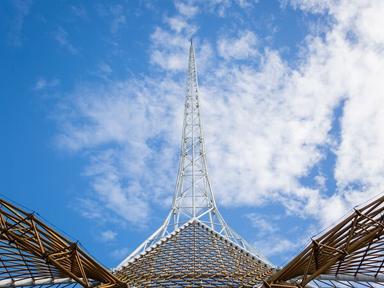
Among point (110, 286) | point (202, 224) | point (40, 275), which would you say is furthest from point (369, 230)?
point (202, 224)

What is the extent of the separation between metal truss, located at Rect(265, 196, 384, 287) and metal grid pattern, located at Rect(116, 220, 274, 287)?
6318 mm

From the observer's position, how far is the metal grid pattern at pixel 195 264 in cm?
3381

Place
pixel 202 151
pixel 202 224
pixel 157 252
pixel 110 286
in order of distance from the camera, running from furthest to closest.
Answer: pixel 202 151
pixel 202 224
pixel 157 252
pixel 110 286

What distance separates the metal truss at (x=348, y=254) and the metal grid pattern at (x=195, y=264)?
20.7 ft

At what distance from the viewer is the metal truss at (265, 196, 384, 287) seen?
21.8 metres

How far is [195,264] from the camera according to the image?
1515 inches

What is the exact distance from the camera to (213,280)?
3456 cm

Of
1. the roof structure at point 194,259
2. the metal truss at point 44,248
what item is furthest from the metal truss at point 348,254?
the metal truss at point 44,248

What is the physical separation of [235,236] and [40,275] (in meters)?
21.9

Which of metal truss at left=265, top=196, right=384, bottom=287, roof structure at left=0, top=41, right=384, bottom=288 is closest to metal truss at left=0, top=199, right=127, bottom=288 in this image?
roof structure at left=0, top=41, right=384, bottom=288

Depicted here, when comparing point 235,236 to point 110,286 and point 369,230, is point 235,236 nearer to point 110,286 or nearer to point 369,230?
point 110,286

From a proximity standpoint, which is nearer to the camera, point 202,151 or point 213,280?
point 213,280

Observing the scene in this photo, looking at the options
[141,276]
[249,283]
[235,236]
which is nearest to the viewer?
[249,283]

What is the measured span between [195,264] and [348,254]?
18.5 metres
